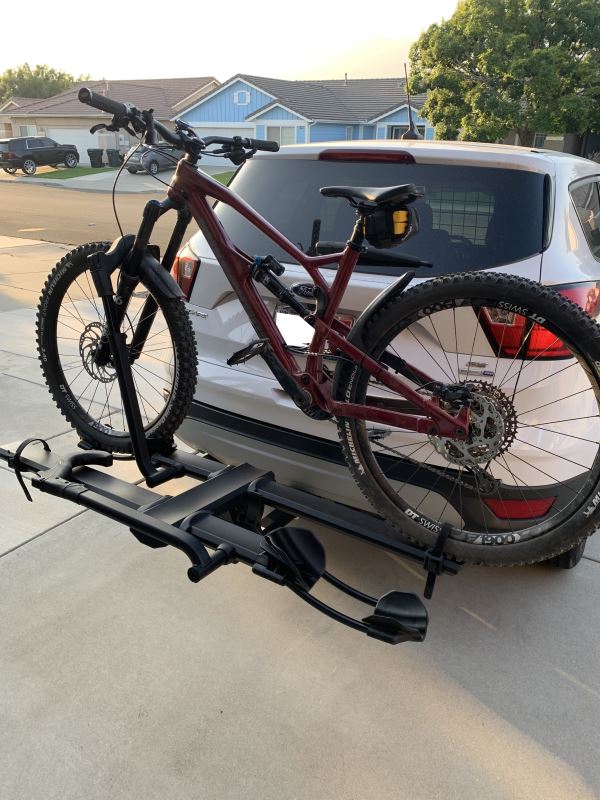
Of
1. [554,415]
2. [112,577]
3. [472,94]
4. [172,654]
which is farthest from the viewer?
[472,94]

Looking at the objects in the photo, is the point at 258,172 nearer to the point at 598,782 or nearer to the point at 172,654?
the point at 172,654

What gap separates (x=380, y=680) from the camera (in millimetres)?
2447

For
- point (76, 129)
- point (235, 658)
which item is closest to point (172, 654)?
point (235, 658)

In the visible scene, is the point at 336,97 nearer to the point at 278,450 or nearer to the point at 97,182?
the point at 97,182

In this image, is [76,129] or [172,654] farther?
[76,129]

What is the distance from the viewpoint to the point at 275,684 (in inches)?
94.8

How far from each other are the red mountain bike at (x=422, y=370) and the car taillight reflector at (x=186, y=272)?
1.30ft

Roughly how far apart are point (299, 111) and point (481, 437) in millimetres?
39526

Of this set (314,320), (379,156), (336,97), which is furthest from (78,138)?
(314,320)

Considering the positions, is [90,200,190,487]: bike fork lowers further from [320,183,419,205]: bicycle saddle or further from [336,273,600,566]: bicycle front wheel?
[336,273,600,566]: bicycle front wheel

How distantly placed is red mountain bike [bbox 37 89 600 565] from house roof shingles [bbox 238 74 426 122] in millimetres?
38076

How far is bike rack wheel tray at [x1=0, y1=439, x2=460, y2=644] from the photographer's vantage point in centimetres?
225

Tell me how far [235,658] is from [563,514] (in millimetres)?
1299

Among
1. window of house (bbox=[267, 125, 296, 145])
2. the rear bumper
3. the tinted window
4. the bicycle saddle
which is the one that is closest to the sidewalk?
the tinted window
